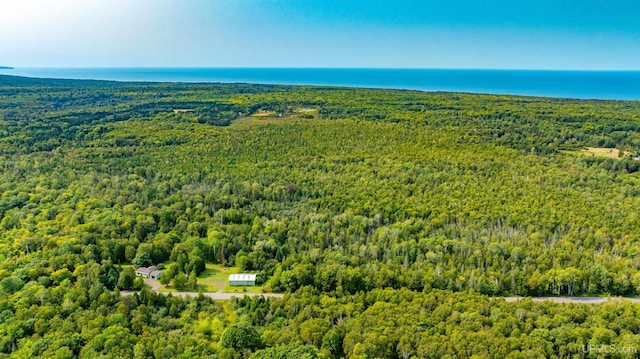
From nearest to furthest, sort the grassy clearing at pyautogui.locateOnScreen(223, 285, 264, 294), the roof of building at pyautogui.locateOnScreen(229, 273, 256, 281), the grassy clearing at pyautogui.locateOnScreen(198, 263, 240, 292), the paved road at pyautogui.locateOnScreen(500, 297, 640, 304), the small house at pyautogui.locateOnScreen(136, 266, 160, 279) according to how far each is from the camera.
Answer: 1. the paved road at pyautogui.locateOnScreen(500, 297, 640, 304)
2. the grassy clearing at pyautogui.locateOnScreen(223, 285, 264, 294)
3. the roof of building at pyautogui.locateOnScreen(229, 273, 256, 281)
4. the grassy clearing at pyautogui.locateOnScreen(198, 263, 240, 292)
5. the small house at pyautogui.locateOnScreen(136, 266, 160, 279)

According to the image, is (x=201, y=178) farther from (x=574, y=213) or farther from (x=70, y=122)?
(x=70, y=122)

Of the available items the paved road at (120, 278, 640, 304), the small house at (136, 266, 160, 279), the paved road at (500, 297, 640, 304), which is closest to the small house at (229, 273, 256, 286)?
the paved road at (120, 278, 640, 304)

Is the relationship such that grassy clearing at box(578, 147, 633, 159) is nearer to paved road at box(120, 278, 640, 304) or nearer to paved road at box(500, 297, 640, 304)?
paved road at box(500, 297, 640, 304)

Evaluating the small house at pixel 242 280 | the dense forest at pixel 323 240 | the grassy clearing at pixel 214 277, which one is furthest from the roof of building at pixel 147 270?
the small house at pixel 242 280

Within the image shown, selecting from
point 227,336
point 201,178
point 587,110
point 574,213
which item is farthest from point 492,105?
point 227,336

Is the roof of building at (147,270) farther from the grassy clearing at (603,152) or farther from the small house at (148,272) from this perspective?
the grassy clearing at (603,152)

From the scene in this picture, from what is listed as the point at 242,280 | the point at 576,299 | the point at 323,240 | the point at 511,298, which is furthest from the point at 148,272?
the point at 576,299

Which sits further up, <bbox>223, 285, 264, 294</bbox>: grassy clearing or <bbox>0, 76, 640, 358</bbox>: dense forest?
<bbox>0, 76, 640, 358</bbox>: dense forest
